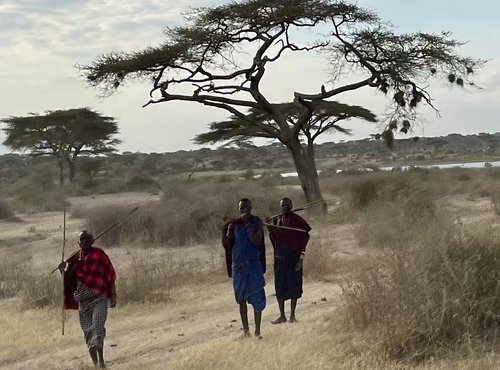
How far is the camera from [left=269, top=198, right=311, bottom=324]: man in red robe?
8617 mm

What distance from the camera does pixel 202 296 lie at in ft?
37.0

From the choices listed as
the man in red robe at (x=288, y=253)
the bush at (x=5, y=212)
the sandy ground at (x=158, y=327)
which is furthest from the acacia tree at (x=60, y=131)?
the man in red robe at (x=288, y=253)

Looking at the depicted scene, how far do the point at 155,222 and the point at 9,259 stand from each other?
12.3ft

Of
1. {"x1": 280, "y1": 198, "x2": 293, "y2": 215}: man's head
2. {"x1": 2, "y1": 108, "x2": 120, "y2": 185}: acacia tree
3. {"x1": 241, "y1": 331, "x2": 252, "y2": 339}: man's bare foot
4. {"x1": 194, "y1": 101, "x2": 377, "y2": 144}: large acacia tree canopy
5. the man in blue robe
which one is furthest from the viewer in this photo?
{"x1": 2, "y1": 108, "x2": 120, "y2": 185}: acacia tree

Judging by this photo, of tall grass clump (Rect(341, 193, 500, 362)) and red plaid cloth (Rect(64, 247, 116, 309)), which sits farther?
red plaid cloth (Rect(64, 247, 116, 309))

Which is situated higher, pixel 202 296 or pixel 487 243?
pixel 487 243

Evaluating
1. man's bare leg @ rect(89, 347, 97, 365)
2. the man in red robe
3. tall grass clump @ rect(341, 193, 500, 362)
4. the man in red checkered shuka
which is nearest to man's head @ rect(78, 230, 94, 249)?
the man in red checkered shuka

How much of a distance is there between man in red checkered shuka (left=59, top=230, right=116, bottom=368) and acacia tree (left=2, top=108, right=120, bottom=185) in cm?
3407

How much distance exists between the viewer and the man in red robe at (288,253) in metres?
8.62

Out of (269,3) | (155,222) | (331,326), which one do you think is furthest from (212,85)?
(331,326)

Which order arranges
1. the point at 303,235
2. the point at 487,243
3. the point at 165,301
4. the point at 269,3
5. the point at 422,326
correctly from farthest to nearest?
the point at 269,3
the point at 165,301
the point at 303,235
the point at 487,243
the point at 422,326

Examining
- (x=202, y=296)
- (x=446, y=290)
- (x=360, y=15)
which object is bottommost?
(x=202, y=296)

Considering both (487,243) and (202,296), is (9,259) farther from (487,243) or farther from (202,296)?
(487,243)

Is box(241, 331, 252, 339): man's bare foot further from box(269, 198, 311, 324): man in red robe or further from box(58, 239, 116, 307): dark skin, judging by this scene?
box(58, 239, 116, 307): dark skin
